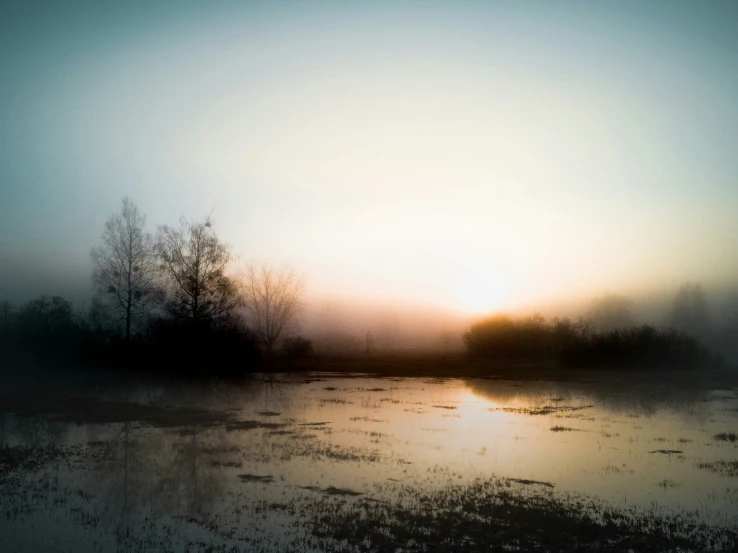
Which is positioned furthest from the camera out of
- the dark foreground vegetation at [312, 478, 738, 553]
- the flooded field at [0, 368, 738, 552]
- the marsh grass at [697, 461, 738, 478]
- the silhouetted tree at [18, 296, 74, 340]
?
the silhouetted tree at [18, 296, 74, 340]

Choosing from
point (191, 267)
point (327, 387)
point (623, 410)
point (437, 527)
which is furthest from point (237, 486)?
point (191, 267)

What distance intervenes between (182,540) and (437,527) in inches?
206

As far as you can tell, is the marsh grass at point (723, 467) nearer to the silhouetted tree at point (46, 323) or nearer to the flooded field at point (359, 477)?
the flooded field at point (359, 477)

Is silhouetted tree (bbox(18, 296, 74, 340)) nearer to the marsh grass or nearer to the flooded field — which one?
the flooded field

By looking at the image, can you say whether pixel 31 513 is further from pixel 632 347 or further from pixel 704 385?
pixel 632 347

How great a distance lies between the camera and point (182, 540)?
11422 mm

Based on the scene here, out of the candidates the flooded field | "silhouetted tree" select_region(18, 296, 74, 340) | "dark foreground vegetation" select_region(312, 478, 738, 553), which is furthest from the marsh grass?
"silhouetted tree" select_region(18, 296, 74, 340)

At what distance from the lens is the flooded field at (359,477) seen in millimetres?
11805

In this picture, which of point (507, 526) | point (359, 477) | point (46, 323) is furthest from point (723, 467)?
point (46, 323)

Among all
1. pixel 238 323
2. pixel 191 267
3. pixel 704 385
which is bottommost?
pixel 704 385

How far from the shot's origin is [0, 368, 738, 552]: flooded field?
38.7ft

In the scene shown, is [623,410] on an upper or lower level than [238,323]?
lower

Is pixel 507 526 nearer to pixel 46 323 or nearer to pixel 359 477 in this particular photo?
pixel 359 477

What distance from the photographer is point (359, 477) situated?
1673 centimetres
